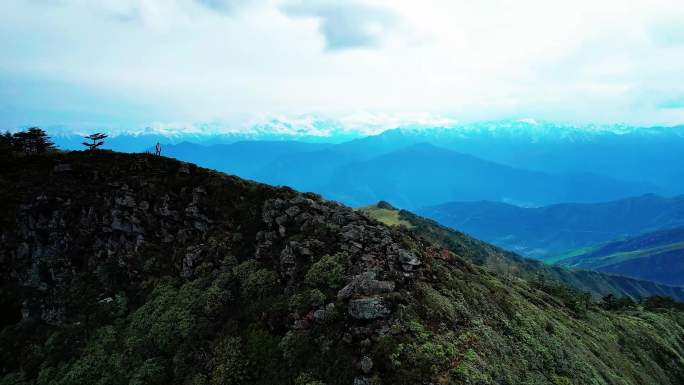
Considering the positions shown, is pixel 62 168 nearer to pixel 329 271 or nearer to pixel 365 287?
pixel 329 271

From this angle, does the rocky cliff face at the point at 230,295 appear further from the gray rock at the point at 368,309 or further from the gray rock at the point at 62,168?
the gray rock at the point at 62,168

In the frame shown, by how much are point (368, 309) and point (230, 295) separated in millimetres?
11679

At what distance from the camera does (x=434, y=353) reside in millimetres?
22547

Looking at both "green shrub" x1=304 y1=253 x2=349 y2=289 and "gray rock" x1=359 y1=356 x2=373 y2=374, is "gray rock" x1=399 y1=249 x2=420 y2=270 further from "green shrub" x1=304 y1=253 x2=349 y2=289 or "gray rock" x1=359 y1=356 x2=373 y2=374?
"gray rock" x1=359 y1=356 x2=373 y2=374

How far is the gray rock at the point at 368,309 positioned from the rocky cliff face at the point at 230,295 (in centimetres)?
7

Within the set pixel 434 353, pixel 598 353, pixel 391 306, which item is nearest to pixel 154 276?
pixel 391 306

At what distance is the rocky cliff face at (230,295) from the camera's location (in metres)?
24.3

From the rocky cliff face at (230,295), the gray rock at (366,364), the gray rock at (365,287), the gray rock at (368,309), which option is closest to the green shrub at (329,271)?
the rocky cliff face at (230,295)

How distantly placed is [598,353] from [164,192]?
45.2m

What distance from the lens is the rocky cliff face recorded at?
79.7 feet

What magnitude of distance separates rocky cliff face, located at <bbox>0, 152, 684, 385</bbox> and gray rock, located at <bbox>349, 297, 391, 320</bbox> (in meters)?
0.07

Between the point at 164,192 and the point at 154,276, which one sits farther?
the point at 164,192

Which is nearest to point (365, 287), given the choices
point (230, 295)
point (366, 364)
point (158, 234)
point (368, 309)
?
point (368, 309)

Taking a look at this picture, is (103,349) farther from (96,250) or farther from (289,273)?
(289,273)
